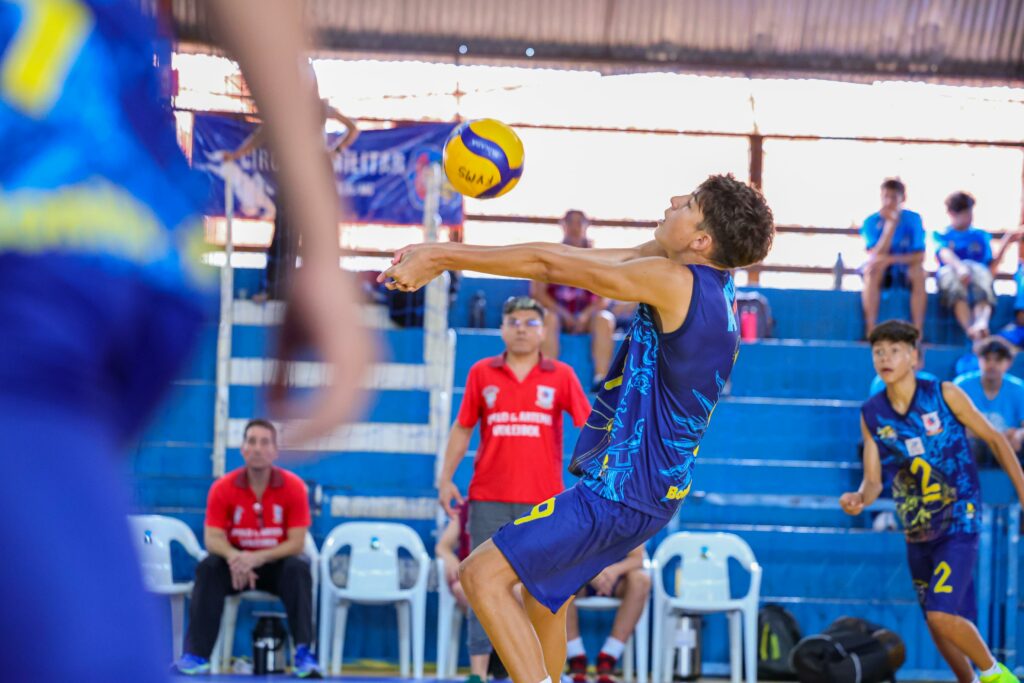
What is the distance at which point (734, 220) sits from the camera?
4824mm

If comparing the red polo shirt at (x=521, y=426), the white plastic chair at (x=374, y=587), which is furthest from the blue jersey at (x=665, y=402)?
the white plastic chair at (x=374, y=587)

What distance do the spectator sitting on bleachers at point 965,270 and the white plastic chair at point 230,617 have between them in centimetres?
621

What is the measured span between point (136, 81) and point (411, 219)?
35.5 ft

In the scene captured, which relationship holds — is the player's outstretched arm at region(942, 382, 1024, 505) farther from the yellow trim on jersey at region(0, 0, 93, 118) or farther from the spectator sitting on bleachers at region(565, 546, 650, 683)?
the yellow trim on jersey at region(0, 0, 93, 118)

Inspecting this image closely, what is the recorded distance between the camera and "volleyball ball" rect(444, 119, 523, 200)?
5934 mm

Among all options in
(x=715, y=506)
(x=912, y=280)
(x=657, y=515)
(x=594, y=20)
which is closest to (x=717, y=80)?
(x=594, y=20)

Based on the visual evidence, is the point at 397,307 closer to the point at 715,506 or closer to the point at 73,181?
the point at 715,506

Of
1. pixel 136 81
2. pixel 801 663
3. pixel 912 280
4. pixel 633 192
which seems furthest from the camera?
pixel 633 192

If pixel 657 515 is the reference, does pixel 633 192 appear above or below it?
above

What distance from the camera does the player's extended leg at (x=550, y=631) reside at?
4957 mm

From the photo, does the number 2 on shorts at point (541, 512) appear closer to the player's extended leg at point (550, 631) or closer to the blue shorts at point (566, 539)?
the blue shorts at point (566, 539)

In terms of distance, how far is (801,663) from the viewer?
8258 millimetres

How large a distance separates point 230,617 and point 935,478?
4.70 metres

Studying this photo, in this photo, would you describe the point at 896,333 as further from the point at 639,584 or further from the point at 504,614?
the point at 504,614
